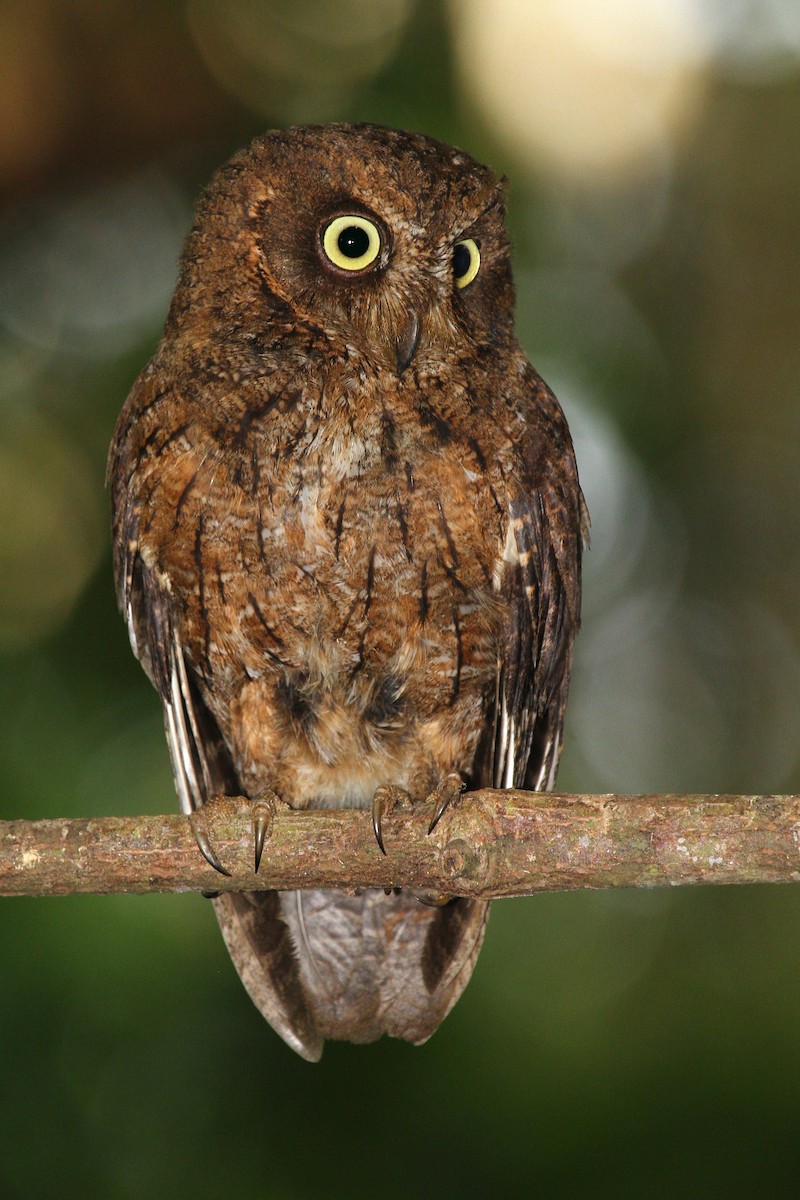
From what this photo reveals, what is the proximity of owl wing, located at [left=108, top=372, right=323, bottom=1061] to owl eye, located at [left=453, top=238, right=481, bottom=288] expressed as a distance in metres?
0.81

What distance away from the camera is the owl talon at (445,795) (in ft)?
6.82

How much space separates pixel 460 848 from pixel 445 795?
0.66 feet

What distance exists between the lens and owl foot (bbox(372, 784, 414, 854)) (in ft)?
6.57

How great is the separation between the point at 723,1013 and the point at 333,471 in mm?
2545

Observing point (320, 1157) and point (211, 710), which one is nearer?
point (211, 710)

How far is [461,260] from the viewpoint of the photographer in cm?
238

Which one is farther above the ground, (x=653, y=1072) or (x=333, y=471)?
(x=333, y=471)

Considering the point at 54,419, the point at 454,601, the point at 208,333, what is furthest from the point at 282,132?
the point at 54,419

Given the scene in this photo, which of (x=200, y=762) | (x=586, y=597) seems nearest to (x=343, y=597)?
(x=200, y=762)

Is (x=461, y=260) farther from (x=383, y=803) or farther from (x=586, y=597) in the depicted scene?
(x=586, y=597)

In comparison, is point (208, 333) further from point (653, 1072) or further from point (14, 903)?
point (653, 1072)

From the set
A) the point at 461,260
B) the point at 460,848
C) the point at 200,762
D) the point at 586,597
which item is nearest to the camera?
the point at 460,848

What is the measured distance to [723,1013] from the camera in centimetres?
358

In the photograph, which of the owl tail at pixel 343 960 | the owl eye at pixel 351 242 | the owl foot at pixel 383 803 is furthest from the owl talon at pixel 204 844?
the owl eye at pixel 351 242
